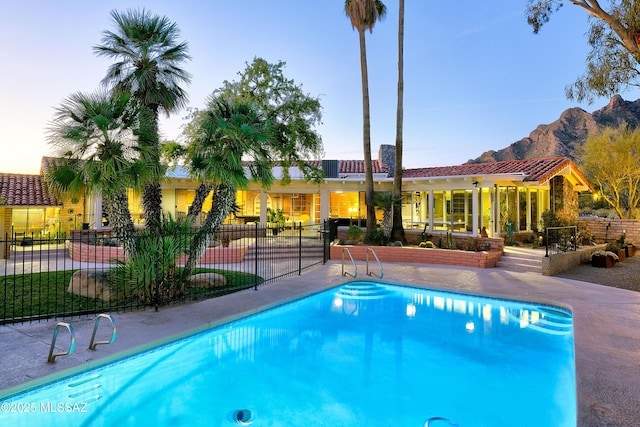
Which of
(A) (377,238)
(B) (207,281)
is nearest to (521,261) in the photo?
(A) (377,238)

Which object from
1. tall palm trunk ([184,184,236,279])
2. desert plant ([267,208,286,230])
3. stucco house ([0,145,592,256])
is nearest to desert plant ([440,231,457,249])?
stucco house ([0,145,592,256])

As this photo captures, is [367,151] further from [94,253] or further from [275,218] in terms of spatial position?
[94,253]

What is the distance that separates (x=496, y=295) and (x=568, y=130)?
195 feet

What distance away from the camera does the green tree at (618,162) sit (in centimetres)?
2116

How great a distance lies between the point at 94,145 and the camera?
704 centimetres

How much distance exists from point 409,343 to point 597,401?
333 cm

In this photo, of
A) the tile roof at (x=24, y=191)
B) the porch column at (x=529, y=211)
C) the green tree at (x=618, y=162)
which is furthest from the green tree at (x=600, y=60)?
the tile roof at (x=24, y=191)

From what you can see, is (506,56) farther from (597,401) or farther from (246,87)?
(597,401)

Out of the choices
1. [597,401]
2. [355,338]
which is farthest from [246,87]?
[597,401]

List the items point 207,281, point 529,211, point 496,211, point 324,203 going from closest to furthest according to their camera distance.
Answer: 1. point 207,281
2. point 496,211
3. point 529,211
4. point 324,203

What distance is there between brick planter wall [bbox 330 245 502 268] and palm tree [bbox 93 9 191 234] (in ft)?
26.8

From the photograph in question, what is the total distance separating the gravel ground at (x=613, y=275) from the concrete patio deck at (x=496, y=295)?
872 mm

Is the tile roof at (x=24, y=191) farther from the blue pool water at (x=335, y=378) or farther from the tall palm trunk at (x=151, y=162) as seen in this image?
the blue pool water at (x=335, y=378)

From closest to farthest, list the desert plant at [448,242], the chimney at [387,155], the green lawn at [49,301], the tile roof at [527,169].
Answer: the green lawn at [49,301] → the desert plant at [448,242] → the tile roof at [527,169] → the chimney at [387,155]
